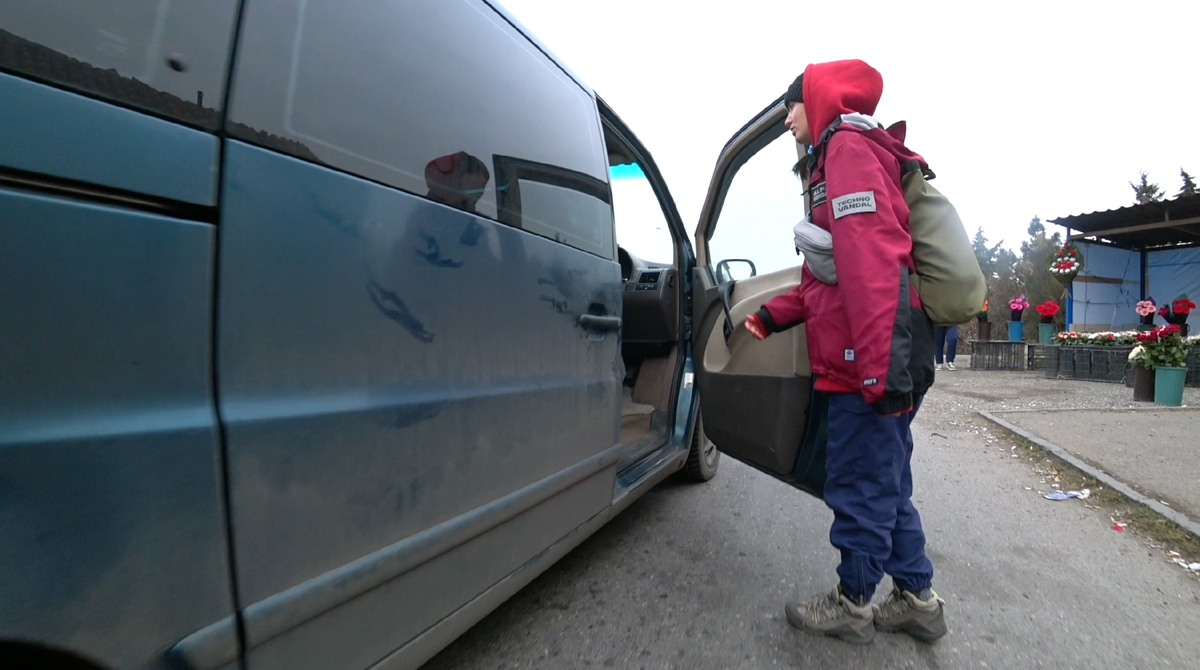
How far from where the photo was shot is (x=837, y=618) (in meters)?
1.94

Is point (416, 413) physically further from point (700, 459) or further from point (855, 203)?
point (700, 459)

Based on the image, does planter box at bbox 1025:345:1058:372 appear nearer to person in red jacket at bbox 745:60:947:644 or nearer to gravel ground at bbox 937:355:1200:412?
gravel ground at bbox 937:355:1200:412

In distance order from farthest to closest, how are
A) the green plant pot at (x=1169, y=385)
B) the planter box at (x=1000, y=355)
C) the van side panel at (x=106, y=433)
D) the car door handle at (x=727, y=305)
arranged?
the planter box at (x=1000, y=355) → the green plant pot at (x=1169, y=385) → the car door handle at (x=727, y=305) → the van side panel at (x=106, y=433)

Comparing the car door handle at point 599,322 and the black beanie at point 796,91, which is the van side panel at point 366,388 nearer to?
the car door handle at point 599,322

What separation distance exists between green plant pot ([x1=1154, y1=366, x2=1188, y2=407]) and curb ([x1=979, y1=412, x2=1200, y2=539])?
2767 millimetres

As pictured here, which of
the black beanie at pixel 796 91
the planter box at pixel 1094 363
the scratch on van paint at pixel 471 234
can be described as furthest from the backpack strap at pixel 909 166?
the planter box at pixel 1094 363

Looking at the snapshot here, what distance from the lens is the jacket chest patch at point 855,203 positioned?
66.9 inches

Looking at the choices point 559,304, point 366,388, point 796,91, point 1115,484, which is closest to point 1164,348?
point 1115,484

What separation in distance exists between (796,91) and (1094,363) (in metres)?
10.1

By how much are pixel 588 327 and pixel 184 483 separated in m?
1.29

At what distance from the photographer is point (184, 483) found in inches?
34.1

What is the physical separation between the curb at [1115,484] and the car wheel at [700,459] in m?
2.34

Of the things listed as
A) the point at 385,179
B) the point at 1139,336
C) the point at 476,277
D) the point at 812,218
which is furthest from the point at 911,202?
the point at 1139,336

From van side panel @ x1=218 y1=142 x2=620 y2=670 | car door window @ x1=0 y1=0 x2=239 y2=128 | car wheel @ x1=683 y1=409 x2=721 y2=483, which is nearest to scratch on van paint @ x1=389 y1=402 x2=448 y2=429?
van side panel @ x1=218 y1=142 x2=620 y2=670
